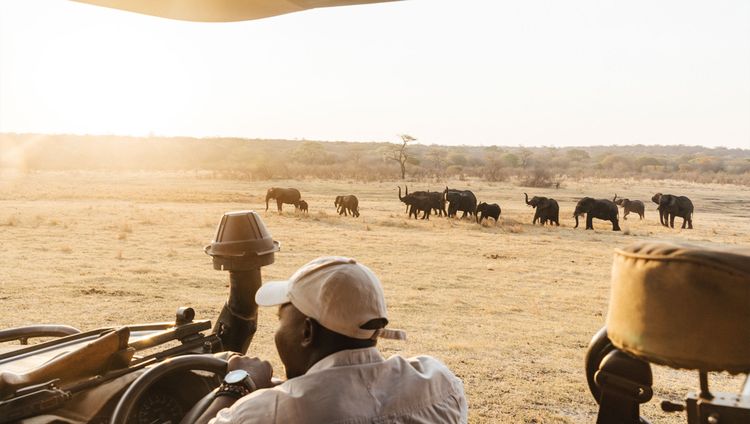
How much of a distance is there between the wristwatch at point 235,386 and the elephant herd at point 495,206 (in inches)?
855

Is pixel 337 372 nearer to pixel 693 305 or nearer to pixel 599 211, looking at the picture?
pixel 693 305

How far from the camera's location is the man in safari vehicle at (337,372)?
1507mm

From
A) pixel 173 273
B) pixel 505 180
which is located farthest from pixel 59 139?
pixel 173 273

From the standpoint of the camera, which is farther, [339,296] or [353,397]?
[339,296]

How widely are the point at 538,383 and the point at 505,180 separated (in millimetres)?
42955

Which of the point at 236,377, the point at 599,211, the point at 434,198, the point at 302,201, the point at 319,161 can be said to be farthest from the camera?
the point at 319,161

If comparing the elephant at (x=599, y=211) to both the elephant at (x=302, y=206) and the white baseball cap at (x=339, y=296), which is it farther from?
the white baseball cap at (x=339, y=296)

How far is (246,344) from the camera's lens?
2969 mm

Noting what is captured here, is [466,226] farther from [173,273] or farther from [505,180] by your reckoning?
[505,180]

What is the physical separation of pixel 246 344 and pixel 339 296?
4.78 feet

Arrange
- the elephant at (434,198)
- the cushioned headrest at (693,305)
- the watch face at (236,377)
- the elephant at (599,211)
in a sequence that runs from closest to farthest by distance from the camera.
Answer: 1. the cushioned headrest at (693,305)
2. the watch face at (236,377)
3. the elephant at (599,211)
4. the elephant at (434,198)

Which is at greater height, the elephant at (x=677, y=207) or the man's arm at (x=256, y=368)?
the man's arm at (x=256, y=368)

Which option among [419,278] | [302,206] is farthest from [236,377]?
[302,206]

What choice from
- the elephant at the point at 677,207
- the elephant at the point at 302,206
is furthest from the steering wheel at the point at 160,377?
the elephant at the point at 677,207
